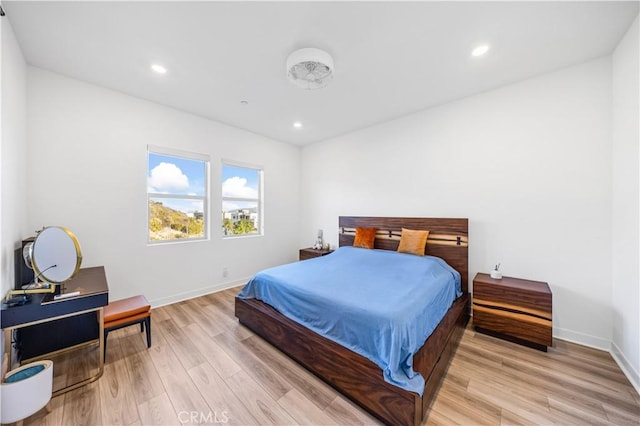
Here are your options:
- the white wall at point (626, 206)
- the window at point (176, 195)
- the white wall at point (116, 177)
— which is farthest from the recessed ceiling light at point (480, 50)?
the window at point (176, 195)

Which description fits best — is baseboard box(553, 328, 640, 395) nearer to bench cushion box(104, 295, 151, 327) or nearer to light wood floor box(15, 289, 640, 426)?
light wood floor box(15, 289, 640, 426)

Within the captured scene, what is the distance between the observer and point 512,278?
260 centimetres

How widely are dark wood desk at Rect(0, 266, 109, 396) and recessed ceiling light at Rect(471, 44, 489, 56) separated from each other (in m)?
3.75

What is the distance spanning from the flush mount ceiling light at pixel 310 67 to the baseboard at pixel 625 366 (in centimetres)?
342

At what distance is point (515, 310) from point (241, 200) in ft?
13.2

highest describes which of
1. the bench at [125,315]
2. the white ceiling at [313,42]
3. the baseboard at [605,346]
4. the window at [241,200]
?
the white ceiling at [313,42]

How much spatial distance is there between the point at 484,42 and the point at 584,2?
57 cm

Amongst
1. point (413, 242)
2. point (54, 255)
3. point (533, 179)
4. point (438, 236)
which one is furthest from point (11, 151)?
point (533, 179)

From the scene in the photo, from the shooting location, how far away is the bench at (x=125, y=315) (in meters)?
2.01

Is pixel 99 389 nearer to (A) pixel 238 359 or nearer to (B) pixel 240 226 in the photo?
(A) pixel 238 359

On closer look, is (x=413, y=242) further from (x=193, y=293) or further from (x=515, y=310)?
(x=193, y=293)

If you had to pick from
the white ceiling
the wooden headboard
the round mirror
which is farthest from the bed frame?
the white ceiling

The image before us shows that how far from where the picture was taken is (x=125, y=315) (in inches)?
81.7

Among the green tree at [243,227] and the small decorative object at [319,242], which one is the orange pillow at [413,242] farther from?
the green tree at [243,227]
